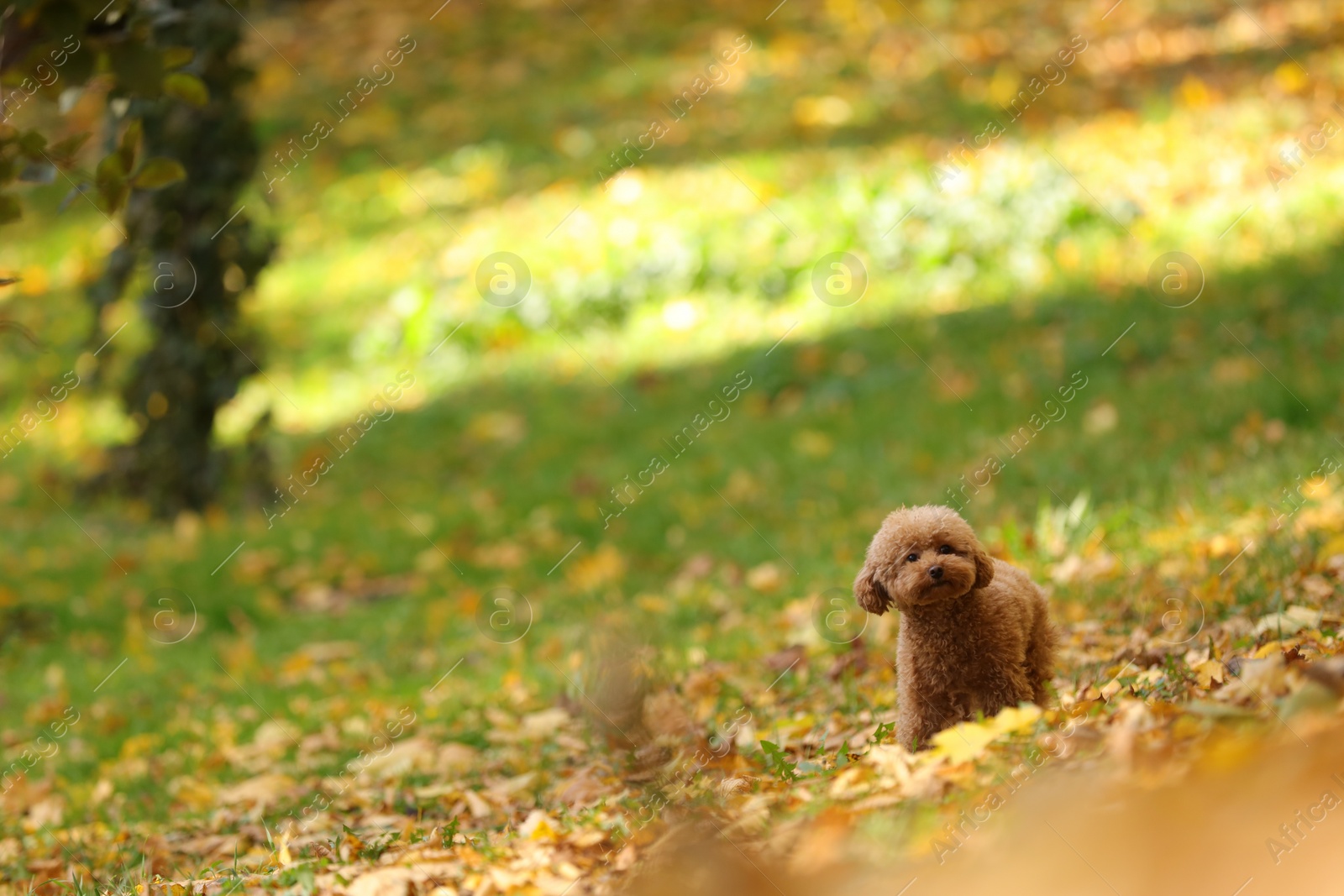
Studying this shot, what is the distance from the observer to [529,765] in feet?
14.4

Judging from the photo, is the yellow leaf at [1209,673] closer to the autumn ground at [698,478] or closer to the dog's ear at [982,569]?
the autumn ground at [698,478]

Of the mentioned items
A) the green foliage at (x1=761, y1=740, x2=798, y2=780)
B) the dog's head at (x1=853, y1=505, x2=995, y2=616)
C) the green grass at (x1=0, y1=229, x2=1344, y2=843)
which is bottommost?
the green grass at (x1=0, y1=229, x2=1344, y2=843)

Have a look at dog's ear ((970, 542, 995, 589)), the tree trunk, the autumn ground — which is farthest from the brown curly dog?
the tree trunk

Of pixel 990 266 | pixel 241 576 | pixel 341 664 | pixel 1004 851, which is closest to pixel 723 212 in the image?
pixel 990 266

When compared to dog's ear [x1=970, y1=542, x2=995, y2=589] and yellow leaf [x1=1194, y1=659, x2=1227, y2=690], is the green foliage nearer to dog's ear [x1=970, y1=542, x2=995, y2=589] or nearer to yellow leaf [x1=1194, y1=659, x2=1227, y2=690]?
dog's ear [x1=970, y1=542, x2=995, y2=589]

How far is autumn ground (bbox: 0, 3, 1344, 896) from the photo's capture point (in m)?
3.38

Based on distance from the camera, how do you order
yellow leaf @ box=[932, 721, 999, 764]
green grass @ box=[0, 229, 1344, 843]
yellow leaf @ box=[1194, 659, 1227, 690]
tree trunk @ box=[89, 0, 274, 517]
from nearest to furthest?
1. yellow leaf @ box=[932, 721, 999, 764]
2. yellow leaf @ box=[1194, 659, 1227, 690]
3. green grass @ box=[0, 229, 1344, 843]
4. tree trunk @ box=[89, 0, 274, 517]

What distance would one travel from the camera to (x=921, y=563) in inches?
121

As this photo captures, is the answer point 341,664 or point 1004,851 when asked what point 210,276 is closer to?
point 341,664

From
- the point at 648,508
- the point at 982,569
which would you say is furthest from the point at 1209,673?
the point at 648,508

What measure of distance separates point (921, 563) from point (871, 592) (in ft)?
0.72

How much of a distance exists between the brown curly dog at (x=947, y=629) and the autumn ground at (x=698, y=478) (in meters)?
0.19

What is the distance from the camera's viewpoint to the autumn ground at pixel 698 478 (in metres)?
3.38

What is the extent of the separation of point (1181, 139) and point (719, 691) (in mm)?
7424
